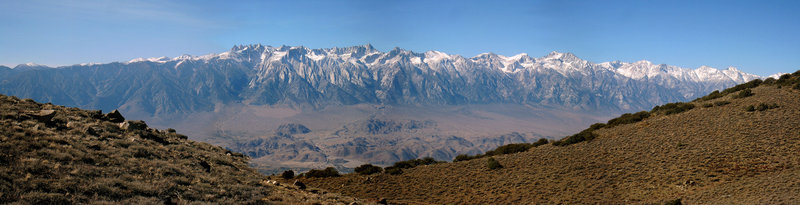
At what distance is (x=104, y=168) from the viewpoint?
53.4 ft

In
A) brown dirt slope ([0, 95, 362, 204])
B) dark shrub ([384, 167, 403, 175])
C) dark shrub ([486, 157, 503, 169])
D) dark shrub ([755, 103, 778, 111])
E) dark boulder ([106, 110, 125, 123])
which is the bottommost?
dark shrub ([384, 167, 403, 175])

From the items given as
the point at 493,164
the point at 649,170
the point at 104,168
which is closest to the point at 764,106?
the point at 649,170

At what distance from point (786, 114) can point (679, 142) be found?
11.9 m

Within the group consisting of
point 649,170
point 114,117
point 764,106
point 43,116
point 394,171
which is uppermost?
point 764,106

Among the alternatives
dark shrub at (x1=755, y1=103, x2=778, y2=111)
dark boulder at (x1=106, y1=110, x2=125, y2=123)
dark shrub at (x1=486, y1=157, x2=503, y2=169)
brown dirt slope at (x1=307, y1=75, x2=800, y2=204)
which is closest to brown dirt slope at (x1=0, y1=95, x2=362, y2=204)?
dark boulder at (x1=106, y1=110, x2=125, y2=123)

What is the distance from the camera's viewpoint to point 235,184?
1997cm

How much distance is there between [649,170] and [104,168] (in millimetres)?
35222

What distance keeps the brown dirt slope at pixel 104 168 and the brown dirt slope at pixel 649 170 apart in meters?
13.4

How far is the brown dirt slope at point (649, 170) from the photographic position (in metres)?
25.7

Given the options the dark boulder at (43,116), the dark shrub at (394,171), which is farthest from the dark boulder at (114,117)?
the dark shrub at (394,171)

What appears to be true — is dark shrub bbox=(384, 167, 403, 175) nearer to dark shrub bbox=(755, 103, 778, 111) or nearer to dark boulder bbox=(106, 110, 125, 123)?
dark boulder bbox=(106, 110, 125, 123)

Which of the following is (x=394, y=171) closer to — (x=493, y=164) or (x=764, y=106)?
(x=493, y=164)

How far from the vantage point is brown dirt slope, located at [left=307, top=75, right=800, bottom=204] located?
25734mm

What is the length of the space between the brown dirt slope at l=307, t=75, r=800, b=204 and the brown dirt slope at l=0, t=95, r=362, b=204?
13.4 m
